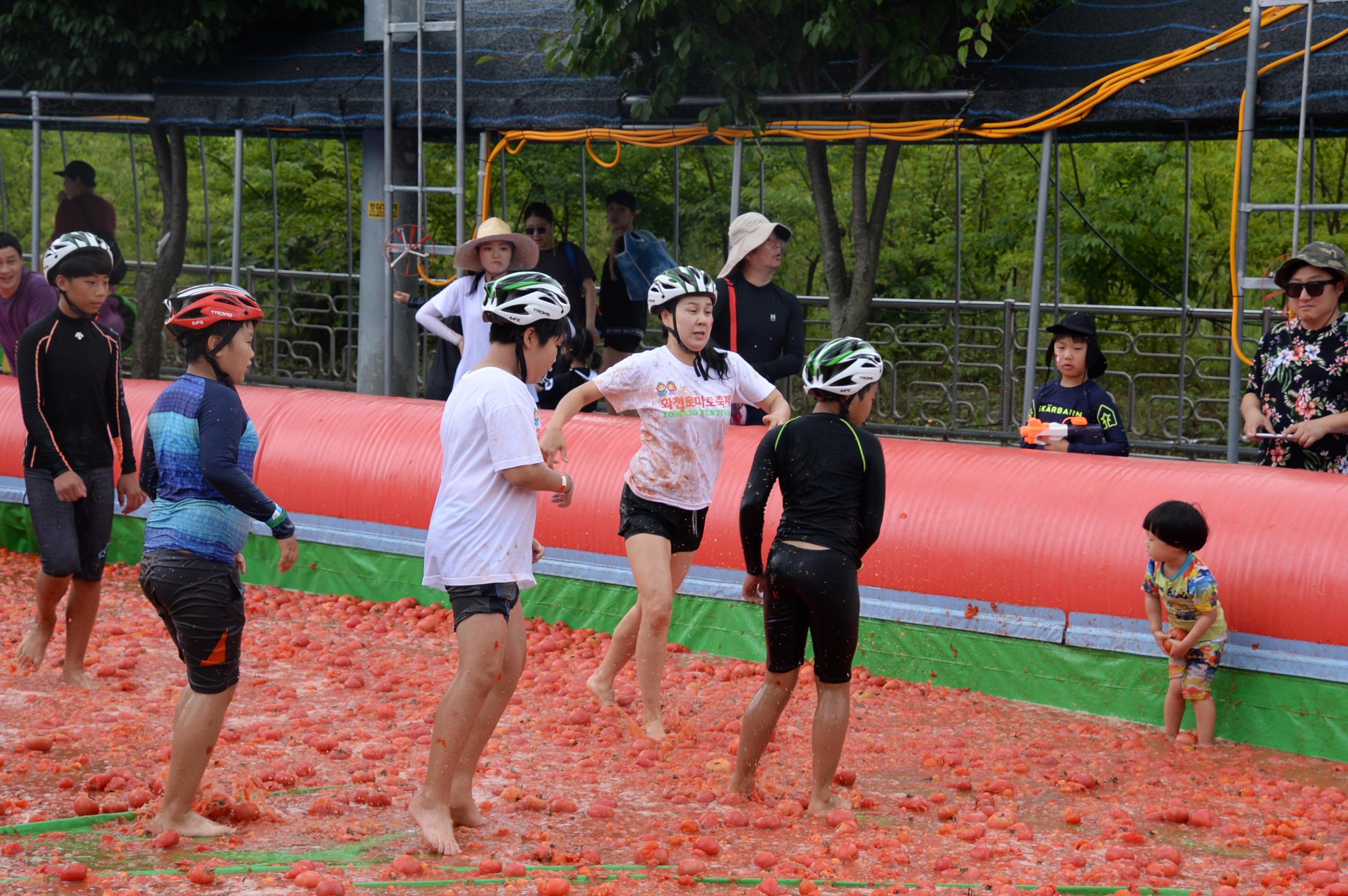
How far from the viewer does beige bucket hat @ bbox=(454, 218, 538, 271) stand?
909cm

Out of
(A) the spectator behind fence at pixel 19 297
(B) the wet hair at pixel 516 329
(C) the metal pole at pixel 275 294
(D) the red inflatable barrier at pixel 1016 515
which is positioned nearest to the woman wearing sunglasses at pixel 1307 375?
(D) the red inflatable barrier at pixel 1016 515

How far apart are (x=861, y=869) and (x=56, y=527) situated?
4453 millimetres

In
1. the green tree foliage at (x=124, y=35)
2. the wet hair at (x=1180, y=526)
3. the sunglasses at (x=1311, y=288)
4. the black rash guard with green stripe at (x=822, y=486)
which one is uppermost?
the green tree foliage at (x=124, y=35)

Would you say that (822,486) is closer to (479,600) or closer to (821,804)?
(821,804)

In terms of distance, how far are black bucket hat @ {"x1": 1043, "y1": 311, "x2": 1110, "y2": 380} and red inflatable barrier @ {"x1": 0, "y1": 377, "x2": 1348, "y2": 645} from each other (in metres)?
0.66

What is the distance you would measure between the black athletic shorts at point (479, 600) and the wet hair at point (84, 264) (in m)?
3.07

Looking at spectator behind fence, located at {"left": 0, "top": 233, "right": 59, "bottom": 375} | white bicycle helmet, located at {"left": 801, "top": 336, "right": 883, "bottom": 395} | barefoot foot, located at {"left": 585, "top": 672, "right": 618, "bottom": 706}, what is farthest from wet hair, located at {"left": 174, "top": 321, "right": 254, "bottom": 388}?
spectator behind fence, located at {"left": 0, "top": 233, "right": 59, "bottom": 375}

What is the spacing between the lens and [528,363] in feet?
16.3

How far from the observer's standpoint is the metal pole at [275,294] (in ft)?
54.6

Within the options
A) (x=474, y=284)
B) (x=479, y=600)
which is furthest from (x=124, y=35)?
(x=479, y=600)

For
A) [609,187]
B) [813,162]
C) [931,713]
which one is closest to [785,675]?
[931,713]

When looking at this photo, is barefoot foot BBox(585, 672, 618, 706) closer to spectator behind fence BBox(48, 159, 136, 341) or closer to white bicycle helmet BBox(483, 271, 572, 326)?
white bicycle helmet BBox(483, 271, 572, 326)

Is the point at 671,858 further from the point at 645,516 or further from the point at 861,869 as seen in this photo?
the point at 645,516

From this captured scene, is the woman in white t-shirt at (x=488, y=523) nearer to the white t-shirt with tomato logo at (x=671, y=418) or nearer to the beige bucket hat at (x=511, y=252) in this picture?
the white t-shirt with tomato logo at (x=671, y=418)
